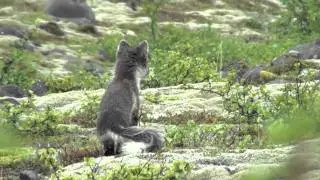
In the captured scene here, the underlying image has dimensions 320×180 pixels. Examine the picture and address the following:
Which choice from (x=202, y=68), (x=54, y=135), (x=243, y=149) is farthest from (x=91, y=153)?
(x=202, y=68)

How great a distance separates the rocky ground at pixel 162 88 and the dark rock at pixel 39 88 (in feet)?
7.34

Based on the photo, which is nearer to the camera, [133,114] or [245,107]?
[133,114]

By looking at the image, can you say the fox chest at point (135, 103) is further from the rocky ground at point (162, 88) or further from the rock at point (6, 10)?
the rock at point (6, 10)

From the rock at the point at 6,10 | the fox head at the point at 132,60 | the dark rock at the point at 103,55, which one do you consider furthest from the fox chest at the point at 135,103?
the rock at the point at 6,10

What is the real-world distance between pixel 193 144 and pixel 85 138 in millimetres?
3249

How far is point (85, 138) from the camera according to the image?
1608 centimetres

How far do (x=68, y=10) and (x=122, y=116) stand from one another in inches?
2132

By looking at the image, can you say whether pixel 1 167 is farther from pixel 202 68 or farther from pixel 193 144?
pixel 202 68

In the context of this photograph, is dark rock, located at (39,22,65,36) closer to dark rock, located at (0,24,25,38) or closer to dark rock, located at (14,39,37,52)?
dark rock, located at (0,24,25,38)

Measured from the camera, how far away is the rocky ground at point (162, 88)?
32.5 feet

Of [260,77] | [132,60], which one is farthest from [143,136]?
[260,77]

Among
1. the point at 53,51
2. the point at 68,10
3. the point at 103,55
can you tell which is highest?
the point at 68,10

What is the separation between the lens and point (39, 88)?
103 ft

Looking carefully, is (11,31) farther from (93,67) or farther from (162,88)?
(162,88)
